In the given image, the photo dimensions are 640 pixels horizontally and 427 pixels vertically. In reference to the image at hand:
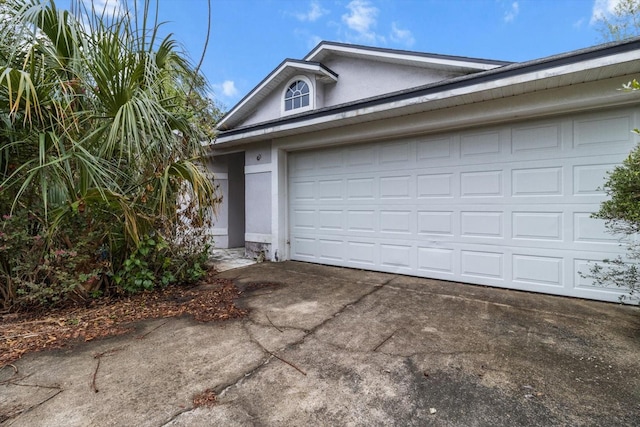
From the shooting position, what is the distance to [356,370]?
2.24m

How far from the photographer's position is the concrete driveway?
1.79 m

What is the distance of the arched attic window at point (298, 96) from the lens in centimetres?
794

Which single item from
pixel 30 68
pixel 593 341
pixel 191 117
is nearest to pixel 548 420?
pixel 593 341

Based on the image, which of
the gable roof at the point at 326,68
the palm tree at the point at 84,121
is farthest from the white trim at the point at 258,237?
the gable roof at the point at 326,68

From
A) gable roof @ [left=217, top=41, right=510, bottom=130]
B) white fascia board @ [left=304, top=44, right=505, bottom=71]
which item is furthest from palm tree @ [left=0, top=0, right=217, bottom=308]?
white fascia board @ [left=304, top=44, right=505, bottom=71]

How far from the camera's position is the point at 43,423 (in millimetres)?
1724

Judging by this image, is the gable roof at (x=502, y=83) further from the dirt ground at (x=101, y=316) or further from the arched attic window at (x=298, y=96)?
the dirt ground at (x=101, y=316)

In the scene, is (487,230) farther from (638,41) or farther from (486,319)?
(638,41)

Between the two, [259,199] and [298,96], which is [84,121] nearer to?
[259,199]

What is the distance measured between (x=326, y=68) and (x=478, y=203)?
525cm

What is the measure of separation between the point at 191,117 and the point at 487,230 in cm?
434

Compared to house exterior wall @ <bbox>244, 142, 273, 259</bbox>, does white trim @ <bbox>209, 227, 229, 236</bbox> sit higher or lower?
lower

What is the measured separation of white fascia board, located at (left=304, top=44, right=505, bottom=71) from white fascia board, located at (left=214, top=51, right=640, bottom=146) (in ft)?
7.94

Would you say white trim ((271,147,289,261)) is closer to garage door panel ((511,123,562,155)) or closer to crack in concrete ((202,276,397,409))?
crack in concrete ((202,276,397,409))
